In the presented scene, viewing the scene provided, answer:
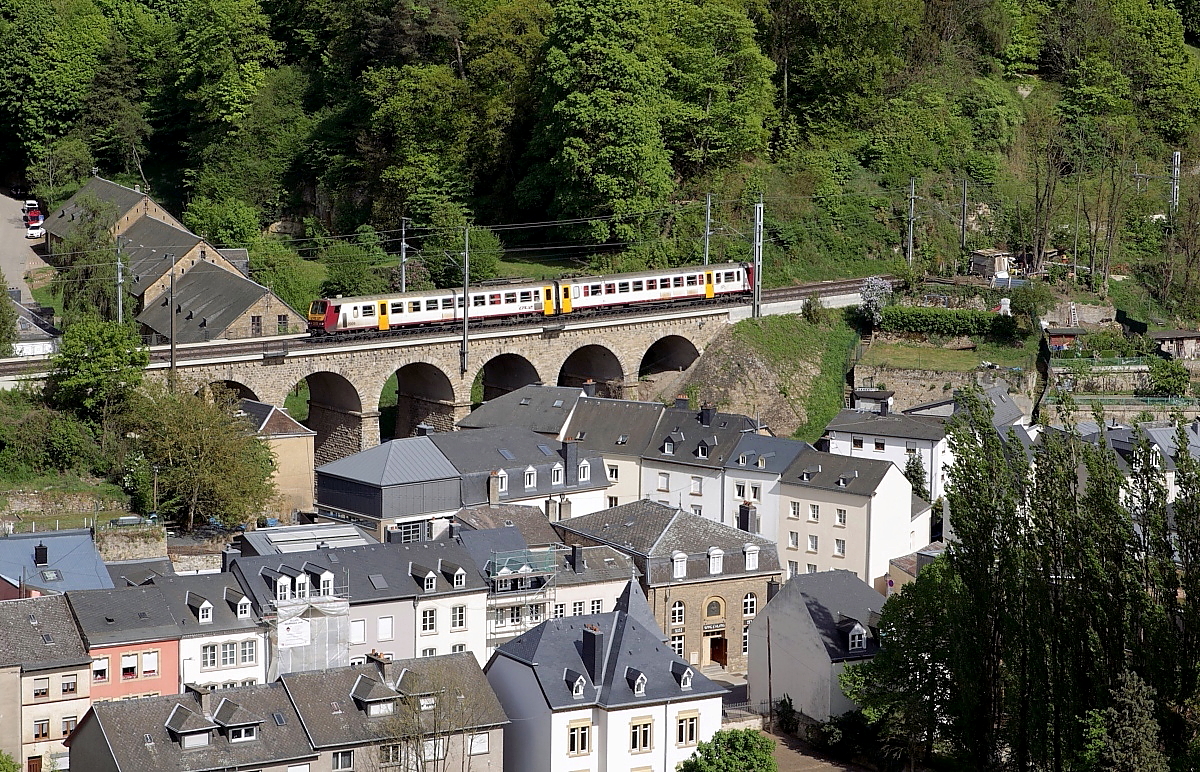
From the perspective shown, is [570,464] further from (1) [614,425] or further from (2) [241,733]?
(2) [241,733]

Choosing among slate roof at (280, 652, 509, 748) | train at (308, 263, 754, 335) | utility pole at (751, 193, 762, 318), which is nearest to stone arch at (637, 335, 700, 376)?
train at (308, 263, 754, 335)

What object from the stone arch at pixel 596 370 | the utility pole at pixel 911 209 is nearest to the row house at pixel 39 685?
the stone arch at pixel 596 370

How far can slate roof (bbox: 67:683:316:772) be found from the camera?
3878 centimetres

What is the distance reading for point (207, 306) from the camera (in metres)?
69.1

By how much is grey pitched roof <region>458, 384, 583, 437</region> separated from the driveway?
859 inches

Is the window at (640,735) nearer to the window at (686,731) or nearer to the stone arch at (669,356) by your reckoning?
the window at (686,731)

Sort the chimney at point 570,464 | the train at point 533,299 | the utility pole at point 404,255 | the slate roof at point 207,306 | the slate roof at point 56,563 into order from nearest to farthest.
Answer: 1. the slate roof at point 56,563
2. the chimney at point 570,464
3. the train at point 533,299
4. the slate roof at point 207,306
5. the utility pole at point 404,255

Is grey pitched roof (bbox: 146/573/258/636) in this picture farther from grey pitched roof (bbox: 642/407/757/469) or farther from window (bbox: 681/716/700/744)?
grey pitched roof (bbox: 642/407/757/469)

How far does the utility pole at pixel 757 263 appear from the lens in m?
74.1

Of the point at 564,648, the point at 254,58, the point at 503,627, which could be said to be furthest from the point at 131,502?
the point at 254,58

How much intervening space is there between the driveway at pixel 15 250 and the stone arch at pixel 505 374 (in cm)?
1822

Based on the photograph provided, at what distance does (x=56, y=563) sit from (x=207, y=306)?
73.5 ft

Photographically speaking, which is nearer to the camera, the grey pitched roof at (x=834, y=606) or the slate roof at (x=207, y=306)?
the grey pitched roof at (x=834, y=606)

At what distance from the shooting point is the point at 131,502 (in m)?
57.3
